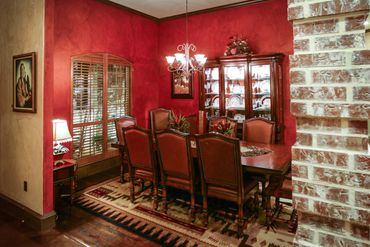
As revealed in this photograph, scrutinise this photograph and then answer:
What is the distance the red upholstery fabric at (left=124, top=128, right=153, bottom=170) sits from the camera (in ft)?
9.85

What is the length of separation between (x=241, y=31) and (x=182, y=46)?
1.32 meters

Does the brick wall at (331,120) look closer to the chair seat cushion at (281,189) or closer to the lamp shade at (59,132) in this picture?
the chair seat cushion at (281,189)

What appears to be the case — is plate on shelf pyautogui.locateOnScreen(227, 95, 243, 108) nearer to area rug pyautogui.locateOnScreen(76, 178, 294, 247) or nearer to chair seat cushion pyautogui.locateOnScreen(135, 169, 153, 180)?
area rug pyautogui.locateOnScreen(76, 178, 294, 247)

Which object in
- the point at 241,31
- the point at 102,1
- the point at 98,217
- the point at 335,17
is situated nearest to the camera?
the point at 335,17

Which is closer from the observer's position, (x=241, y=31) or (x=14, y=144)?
(x=14, y=144)

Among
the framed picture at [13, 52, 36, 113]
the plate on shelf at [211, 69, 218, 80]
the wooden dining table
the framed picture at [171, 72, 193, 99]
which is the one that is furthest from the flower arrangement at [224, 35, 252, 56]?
the framed picture at [13, 52, 36, 113]

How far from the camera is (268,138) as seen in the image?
11.8ft

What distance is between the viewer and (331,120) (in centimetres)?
96

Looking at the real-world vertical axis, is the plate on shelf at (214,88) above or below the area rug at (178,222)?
above

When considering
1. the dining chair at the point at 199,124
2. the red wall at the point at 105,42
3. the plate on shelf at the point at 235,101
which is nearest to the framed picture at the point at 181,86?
the red wall at the point at 105,42

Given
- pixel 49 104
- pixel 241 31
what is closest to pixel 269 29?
pixel 241 31

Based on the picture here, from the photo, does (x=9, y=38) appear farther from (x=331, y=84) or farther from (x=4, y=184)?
(x=331, y=84)

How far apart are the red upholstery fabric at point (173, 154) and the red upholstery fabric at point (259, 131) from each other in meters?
1.38

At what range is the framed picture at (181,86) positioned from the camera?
5652 millimetres
